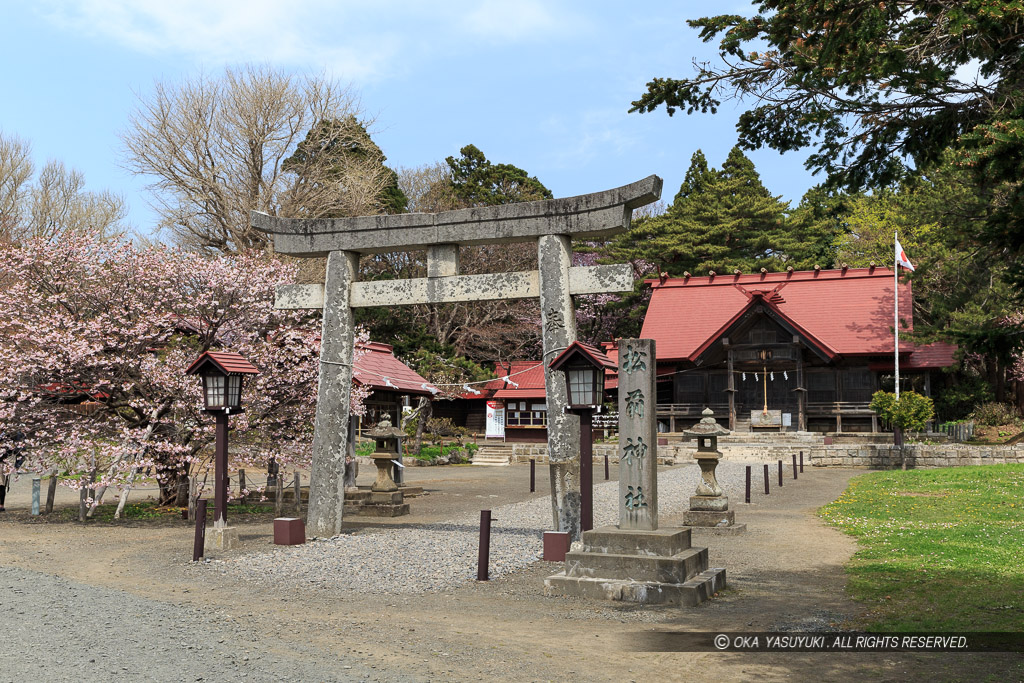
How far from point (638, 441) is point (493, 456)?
26.6m

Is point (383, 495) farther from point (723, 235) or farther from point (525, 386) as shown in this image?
point (723, 235)

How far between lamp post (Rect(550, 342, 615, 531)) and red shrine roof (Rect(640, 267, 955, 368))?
25.8 metres

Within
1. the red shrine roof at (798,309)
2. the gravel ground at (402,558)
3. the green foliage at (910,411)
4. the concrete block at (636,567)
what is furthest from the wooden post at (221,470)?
the red shrine roof at (798,309)

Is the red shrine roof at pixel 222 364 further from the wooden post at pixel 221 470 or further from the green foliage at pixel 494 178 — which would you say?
the green foliage at pixel 494 178

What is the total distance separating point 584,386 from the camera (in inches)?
407

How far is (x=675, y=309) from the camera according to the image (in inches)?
1597

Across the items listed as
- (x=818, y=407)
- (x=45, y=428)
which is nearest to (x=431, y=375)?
(x=818, y=407)

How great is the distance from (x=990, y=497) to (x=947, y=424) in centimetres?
1783

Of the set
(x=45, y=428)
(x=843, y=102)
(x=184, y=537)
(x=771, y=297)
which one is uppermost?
(x=771, y=297)

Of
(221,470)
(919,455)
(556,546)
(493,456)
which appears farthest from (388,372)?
(556,546)

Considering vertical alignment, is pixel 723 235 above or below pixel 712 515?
above

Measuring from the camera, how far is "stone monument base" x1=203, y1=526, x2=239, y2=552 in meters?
11.6

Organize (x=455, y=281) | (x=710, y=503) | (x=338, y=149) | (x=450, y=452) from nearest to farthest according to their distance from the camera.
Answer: (x=455, y=281) → (x=710, y=503) → (x=450, y=452) → (x=338, y=149)

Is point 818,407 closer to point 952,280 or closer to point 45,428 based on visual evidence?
point 952,280
